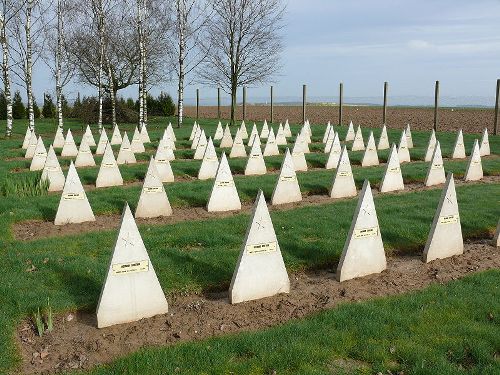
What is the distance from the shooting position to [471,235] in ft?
25.5

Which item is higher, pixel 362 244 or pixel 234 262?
pixel 362 244

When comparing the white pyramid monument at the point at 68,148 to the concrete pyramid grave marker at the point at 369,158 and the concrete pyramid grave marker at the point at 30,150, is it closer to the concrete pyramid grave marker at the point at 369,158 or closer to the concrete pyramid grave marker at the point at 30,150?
the concrete pyramid grave marker at the point at 30,150

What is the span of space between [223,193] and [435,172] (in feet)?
18.8

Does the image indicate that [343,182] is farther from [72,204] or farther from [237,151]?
[237,151]

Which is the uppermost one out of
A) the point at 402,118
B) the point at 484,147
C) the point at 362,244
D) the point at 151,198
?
the point at 402,118

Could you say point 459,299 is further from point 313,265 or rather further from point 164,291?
point 164,291

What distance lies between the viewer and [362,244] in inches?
234

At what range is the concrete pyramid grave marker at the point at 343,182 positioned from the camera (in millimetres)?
10500

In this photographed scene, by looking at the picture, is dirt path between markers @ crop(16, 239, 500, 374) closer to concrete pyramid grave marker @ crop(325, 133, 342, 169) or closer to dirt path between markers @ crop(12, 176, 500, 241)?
dirt path between markers @ crop(12, 176, 500, 241)

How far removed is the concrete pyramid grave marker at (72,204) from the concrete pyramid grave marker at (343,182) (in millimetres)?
5125

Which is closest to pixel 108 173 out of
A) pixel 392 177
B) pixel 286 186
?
pixel 286 186

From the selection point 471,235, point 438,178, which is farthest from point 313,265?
point 438,178

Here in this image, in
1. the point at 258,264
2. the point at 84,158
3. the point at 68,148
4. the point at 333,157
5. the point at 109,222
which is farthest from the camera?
the point at 68,148

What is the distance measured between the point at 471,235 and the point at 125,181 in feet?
26.3
